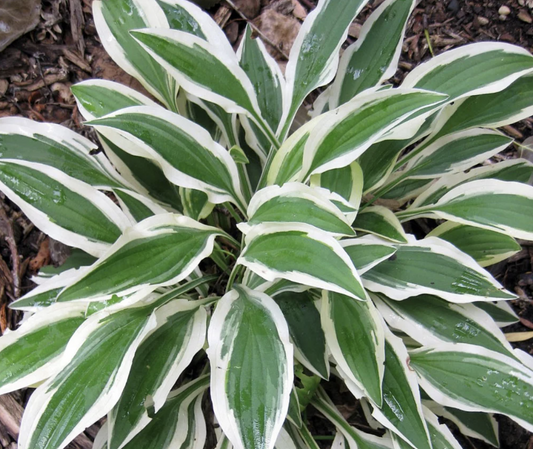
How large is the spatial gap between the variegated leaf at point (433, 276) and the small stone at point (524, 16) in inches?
39.3

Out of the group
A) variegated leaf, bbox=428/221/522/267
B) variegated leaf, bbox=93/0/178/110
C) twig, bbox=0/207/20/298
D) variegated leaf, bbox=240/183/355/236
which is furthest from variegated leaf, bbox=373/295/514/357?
twig, bbox=0/207/20/298

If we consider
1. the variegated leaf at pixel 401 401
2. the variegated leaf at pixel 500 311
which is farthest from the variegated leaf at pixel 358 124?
the variegated leaf at pixel 500 311

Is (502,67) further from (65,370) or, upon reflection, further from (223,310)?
(65,370)

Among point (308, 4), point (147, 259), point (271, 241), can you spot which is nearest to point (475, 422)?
point (271, 241)

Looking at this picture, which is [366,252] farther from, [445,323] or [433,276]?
[445,323]

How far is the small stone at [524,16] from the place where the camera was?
154 centimetres

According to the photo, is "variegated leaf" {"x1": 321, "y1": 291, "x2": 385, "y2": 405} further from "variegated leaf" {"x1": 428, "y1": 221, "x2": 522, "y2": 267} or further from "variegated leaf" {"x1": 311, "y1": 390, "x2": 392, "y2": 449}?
"variegated leaf" {"x1": 428, "y1": 221, "x2": 522, "y2": 267}

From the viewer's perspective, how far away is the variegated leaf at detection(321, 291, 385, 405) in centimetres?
91

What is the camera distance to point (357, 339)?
3.12 feet

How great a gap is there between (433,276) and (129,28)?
33.3 inches

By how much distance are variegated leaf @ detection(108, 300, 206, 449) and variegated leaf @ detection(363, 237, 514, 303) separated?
383 millimetres

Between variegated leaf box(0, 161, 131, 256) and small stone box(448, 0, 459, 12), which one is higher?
small stone box(448, 0, 459, 12)

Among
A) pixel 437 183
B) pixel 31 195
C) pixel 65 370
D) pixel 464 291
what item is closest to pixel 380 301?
pixel 464 291

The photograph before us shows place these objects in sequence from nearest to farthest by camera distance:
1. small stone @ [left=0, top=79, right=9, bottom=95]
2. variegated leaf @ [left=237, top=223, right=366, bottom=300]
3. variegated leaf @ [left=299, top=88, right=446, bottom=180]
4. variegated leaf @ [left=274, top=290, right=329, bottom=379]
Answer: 1. variegated leaf @ [left=237, top=223, right=366, bottom=300]
2. variegated leaf @ [left=299, top=88, right=446, bottom=180]
3. variegated leaf @ [left=274, top=290, right=329, bottom=379]
4. small stone @ [left=0, top=79, right=9, bottom=95]
